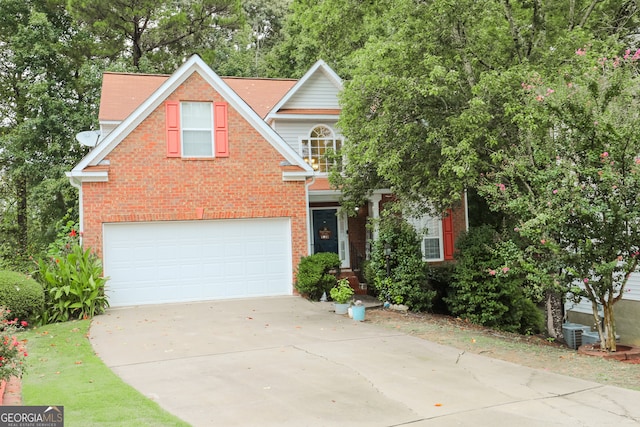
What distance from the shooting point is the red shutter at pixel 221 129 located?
46.4ft

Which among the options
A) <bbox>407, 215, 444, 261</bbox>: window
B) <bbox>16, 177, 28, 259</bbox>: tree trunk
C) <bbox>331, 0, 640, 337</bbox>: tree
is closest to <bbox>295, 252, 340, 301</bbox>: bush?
<bbox>331, 0, 640, 337</bbox>: tree

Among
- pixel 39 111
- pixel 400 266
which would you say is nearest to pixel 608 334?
pixel 400 266

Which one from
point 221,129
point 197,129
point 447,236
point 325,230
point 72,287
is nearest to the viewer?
point 72,287

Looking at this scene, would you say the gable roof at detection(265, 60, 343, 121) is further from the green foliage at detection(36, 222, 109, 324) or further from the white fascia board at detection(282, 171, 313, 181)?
the green foliage at detection(36, 222, 109, 324)

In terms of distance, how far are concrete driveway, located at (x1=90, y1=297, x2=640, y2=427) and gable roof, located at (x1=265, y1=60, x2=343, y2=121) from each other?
8.07 meters

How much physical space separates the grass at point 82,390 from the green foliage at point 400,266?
279 inches

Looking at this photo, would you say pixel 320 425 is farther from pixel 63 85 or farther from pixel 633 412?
pixel 63 85

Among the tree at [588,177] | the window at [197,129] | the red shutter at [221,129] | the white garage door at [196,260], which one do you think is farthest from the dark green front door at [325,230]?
the tree at [588,177]

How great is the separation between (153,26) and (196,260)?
700 inches

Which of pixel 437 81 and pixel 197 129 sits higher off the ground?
pixel 437 81

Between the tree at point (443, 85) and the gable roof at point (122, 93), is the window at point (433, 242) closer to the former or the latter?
the tree at point (443, 85)

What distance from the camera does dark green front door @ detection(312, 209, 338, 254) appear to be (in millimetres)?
17328

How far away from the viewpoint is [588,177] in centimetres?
916

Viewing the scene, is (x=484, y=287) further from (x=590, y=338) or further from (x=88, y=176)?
(x=88, y=176)
